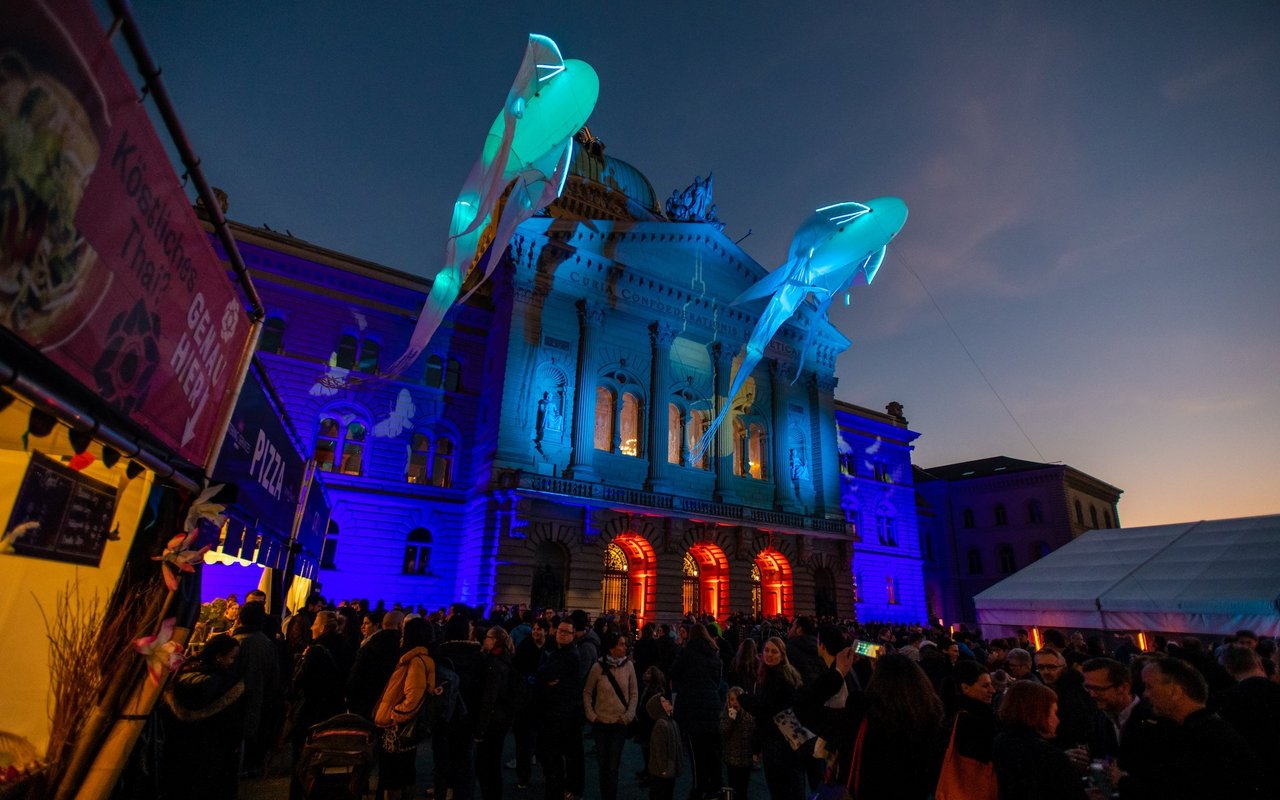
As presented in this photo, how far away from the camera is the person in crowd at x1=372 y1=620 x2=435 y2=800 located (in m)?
5.44

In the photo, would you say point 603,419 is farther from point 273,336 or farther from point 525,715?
point 525,715

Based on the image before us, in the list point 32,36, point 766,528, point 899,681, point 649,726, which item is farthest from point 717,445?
point 32,36

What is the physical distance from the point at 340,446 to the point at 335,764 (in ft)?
68.5

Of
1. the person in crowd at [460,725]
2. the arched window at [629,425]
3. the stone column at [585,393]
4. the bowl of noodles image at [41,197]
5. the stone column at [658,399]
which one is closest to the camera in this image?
the bowl of noodles image at [41,197]

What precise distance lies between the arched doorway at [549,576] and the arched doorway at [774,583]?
30.5 feet

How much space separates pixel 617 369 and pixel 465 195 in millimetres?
10954

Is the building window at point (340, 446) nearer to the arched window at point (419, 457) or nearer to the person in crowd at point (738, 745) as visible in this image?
the arched window at point (419, 457)

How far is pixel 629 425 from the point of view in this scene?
26.8 m

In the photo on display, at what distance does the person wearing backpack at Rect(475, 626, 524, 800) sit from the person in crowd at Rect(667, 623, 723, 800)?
5.62 feet

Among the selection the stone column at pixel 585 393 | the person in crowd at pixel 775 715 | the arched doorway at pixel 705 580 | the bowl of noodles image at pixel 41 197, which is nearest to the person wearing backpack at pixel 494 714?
the person in crowd at pixel 775 715

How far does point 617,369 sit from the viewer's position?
26672 millimetres

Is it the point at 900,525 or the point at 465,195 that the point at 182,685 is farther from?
the point at 900,525

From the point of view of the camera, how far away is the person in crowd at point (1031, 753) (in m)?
3.34

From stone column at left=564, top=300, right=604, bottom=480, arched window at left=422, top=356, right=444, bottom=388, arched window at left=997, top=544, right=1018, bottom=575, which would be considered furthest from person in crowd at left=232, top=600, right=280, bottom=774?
arched window at left=997, top=544, right=1018, bottom=575
